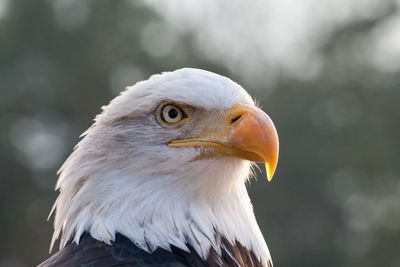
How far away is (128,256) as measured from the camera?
3.71 m

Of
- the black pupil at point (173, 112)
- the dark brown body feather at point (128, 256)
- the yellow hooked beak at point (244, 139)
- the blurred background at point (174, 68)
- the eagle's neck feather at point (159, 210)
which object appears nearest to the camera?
the dark brown body feather at point (128, 256)

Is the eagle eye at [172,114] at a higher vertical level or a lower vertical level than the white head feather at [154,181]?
higher

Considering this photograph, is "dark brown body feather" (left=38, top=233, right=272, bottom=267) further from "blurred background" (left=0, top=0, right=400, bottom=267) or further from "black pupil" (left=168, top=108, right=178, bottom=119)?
"blurred background" (left=0, top=0, right=400, bottom=267)

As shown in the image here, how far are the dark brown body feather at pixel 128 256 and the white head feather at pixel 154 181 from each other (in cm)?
4

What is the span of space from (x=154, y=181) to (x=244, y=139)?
625mm

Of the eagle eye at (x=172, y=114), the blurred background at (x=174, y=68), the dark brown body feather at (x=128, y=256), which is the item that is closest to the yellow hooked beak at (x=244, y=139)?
the eagle eye at (x=172, y=114)

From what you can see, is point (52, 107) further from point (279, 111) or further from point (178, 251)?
point (178, 251)

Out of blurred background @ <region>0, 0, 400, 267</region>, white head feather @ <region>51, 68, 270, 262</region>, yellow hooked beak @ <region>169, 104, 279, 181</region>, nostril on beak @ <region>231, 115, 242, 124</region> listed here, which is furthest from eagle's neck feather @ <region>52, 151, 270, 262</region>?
blurred background @ <region>0, 0, 400, 267</region>

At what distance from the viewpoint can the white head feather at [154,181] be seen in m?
3.91

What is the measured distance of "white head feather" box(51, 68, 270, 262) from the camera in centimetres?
391

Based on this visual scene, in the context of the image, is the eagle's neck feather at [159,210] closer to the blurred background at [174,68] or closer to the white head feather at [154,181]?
the white head feather at [154,181]

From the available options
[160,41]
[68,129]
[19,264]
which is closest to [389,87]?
[160,41]

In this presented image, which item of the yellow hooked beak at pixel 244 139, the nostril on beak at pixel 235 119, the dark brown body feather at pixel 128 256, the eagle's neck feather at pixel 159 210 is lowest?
the dark brown body feather at pixel 128 256

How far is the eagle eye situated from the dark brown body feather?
2.49 ft
